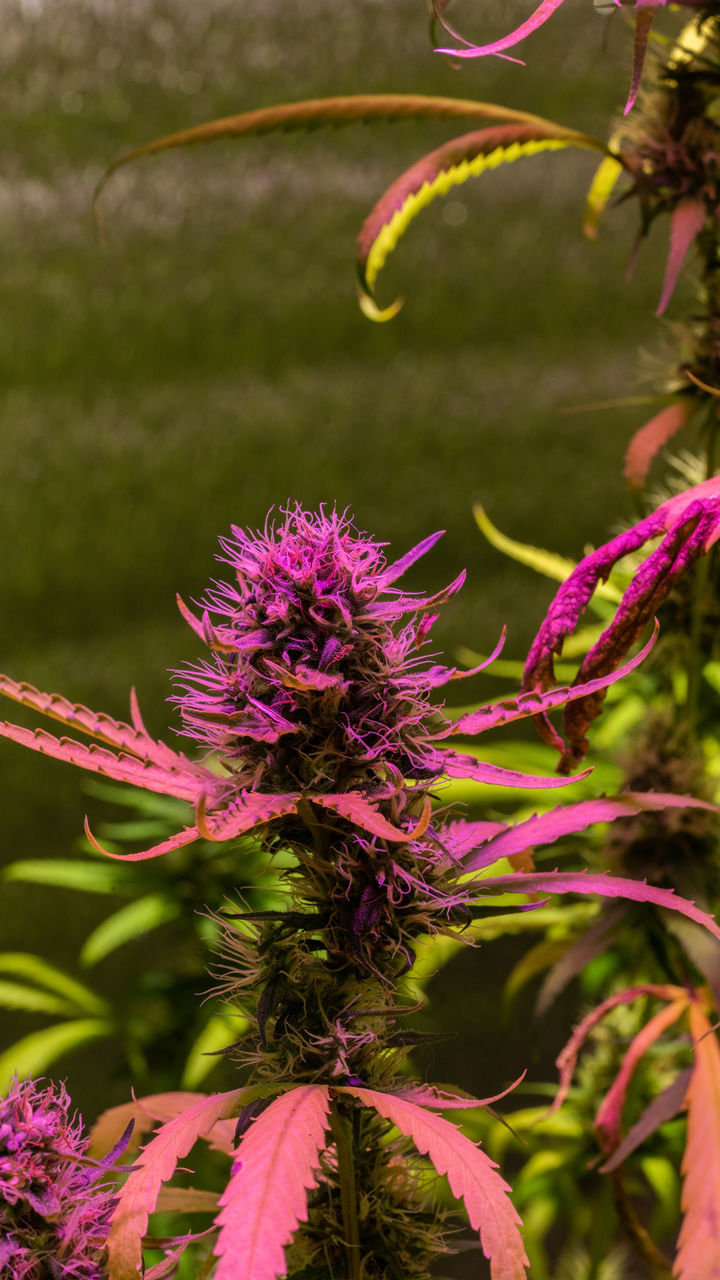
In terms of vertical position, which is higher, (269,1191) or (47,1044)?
(47,1044)

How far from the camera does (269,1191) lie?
0.19 m

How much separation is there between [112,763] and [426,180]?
0.24 m

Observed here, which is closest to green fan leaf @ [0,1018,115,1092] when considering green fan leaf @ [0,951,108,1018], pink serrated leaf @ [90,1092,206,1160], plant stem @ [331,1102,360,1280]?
green fan leaf @ [0,951,108,1018]

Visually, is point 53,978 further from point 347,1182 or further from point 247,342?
point 247,342

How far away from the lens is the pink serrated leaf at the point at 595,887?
233 mm

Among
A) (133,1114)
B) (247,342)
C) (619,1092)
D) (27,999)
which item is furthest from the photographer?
(247,342)

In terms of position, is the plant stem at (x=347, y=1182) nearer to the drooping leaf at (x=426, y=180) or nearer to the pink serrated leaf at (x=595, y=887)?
the pink serrated leaf at (x=595, y=887)

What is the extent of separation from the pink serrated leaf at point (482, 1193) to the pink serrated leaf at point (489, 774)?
0.24 feet

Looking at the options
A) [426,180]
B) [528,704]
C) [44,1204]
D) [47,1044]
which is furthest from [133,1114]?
[47,1044]

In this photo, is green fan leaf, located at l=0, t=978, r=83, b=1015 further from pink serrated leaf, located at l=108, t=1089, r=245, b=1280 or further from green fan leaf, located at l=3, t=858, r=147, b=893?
pink serrated leaf, located at l=108, t=1089, r=245, b=1280

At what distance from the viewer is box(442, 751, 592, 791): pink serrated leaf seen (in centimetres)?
24

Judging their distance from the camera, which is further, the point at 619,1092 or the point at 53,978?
the point at 53,978

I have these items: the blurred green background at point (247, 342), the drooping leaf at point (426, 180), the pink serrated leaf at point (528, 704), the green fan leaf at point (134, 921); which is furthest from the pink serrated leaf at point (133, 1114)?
the blurred green background at point (247, 342)

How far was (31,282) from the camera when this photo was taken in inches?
37.2
